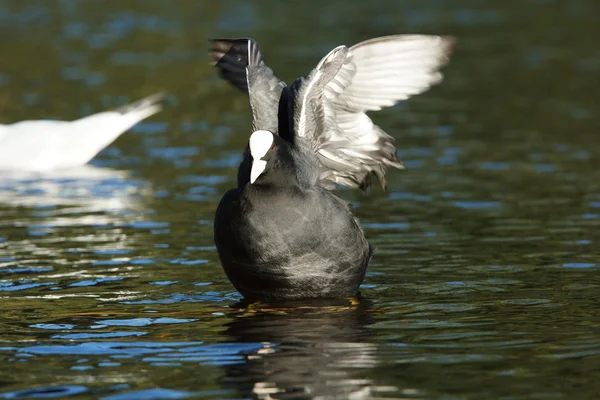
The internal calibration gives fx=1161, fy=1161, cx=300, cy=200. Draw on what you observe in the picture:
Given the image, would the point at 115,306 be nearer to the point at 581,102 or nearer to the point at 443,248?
the point at 443,248

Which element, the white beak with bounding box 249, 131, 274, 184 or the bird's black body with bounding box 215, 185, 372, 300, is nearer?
the white beak with bounding box 249, 131, 274, 184

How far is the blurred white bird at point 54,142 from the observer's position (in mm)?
12453

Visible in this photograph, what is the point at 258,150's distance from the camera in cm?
646

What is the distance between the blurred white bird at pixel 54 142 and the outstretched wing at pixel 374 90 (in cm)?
554

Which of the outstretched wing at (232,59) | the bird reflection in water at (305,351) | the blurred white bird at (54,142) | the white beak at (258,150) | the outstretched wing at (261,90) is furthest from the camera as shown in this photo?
the blurred white bird at (54,142)

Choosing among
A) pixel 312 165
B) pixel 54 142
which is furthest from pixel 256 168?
pixel 54 142

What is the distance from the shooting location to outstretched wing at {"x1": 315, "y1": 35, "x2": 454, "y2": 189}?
7.48 meters

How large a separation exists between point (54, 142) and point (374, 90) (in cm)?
595

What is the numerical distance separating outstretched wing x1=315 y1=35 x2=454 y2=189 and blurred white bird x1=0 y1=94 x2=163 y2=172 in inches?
218

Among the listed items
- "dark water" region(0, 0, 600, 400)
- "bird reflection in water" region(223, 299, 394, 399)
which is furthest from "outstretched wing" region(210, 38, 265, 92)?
"bird reflection in water" region(223, 299, 394, 399)

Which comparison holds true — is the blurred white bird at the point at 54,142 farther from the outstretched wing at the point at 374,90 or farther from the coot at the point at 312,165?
the outstretched wing at the point at 374,90

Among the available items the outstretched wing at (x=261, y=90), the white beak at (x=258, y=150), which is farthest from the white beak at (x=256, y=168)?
the outstretched wing at (x=261, y=90)

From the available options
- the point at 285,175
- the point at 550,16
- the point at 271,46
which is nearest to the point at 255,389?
the point at 285,175

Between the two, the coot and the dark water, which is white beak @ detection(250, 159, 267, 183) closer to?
the coot
